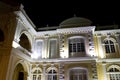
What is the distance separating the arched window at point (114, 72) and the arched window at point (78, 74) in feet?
9.26

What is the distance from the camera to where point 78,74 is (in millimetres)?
16406

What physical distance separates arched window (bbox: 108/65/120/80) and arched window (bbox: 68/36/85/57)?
382cm

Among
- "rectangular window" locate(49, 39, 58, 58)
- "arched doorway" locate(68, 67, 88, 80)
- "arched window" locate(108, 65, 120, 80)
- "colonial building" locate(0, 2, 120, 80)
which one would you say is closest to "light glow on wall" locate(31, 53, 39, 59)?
"colonial building" locate(0, 2, 120, 80)

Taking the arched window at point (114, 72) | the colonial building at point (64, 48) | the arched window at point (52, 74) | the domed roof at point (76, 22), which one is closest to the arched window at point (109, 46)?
the colonial building at point (64, 48)

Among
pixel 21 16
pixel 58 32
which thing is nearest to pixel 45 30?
pixel 58 32

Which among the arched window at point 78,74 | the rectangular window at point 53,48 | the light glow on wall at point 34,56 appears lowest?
the arched window at point 78,74

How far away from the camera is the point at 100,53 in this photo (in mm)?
17188

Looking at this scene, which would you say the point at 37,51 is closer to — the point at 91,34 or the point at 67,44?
the point at 67,44

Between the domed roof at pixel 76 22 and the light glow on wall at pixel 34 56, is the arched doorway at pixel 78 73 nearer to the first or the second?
the light glow on wall at pixel 34 56

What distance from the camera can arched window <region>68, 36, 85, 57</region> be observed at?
1718 cm

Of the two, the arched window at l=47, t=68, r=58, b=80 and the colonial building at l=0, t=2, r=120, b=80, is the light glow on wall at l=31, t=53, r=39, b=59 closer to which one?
the colonial building at l=0, t=2, r=120, b=80

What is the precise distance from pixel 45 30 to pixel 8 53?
26.1ft

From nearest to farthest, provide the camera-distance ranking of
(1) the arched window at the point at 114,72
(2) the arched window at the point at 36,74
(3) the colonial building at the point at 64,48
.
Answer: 1. (3) the colonial building at the point at 64,48
2. (1) the arched window at the point at 114,72
3. (2) the arched window at the point at 36,74

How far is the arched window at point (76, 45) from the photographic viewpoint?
17.2 m
